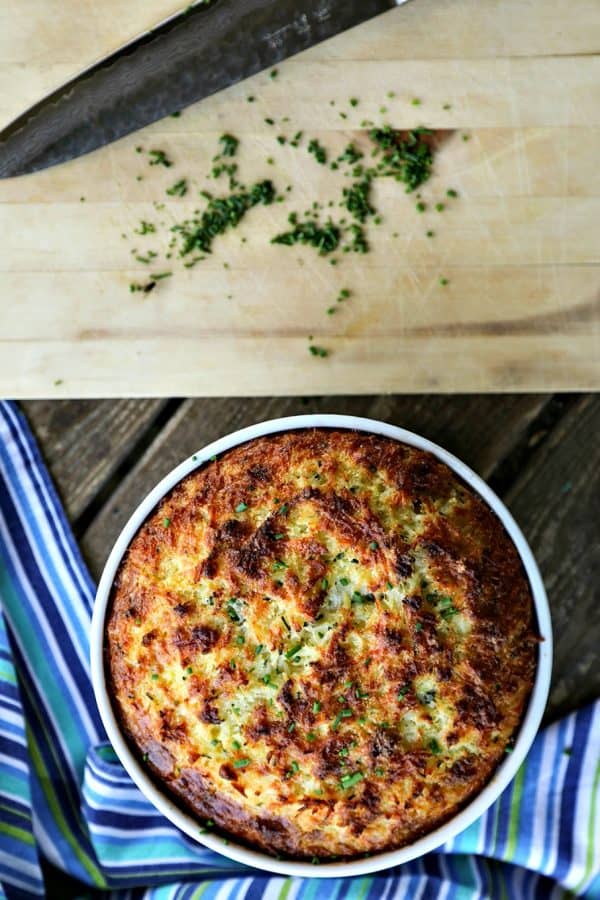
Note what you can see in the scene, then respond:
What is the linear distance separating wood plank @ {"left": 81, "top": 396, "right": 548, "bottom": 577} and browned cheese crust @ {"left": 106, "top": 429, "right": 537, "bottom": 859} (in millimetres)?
506

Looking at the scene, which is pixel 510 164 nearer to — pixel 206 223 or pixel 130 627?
pixel 206 223

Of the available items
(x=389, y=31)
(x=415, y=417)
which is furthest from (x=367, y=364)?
(x=389, y=31)

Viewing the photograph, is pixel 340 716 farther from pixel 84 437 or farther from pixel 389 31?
pixel 389 31

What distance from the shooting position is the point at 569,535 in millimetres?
2311

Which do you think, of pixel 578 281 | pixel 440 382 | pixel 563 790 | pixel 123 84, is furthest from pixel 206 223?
pixel 563 790

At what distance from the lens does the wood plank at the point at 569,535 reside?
7.54 ft

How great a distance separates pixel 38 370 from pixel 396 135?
1.08 meters

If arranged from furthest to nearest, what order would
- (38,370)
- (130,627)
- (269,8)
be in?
(38,370) < (269,8) < (130,627)

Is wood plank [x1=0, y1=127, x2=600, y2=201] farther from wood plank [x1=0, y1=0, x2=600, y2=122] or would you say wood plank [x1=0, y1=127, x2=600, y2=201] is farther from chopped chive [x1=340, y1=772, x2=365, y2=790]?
chopped chive [x1=340, y1=772, x2=365, y2=790]

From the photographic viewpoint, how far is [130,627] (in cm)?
186

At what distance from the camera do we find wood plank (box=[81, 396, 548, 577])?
7.58 ft

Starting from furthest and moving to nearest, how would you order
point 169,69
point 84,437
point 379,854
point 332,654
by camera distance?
point 84,437
point 169,69
point 379,854
point 332,654

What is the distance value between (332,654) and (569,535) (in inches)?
34.0

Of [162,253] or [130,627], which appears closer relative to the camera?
[130,627]
